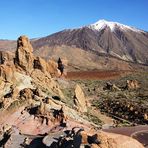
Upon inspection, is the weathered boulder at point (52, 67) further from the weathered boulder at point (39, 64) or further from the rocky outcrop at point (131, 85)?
the rocky outcrop at point (131, 85)

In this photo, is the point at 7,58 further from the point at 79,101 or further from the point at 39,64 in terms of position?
the point at 79,101

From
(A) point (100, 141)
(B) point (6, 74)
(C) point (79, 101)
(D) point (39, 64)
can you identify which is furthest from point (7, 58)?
(A) point (100, 141)

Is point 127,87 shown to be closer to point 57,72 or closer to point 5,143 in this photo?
point 57,72

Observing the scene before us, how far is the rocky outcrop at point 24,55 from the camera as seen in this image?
1676 inches

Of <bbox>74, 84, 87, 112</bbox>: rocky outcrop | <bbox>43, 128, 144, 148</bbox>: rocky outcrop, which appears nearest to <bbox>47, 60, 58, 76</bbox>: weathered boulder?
<bbox>74, 84, 87, 112</bbox>: rocky outcrop

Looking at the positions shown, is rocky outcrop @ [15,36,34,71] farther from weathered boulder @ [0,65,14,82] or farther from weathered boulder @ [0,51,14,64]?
weathered boulder @ [0,65,14,82]

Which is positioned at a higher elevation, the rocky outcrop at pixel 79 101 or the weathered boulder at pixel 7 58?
the weathered boulder at pixel 7 58

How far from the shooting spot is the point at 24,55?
44.2 metres

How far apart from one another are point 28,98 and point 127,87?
91.8ft

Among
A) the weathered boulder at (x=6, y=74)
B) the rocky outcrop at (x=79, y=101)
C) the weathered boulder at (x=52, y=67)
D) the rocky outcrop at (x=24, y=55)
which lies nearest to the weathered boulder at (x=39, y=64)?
the rocky outcrop at (x=24, y=55)

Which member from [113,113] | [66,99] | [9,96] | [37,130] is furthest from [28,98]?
[113,113]

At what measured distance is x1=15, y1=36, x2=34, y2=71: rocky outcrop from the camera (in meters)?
42.6

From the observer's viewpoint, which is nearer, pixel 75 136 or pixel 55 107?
pixel 75 136

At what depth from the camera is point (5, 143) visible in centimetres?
2336
